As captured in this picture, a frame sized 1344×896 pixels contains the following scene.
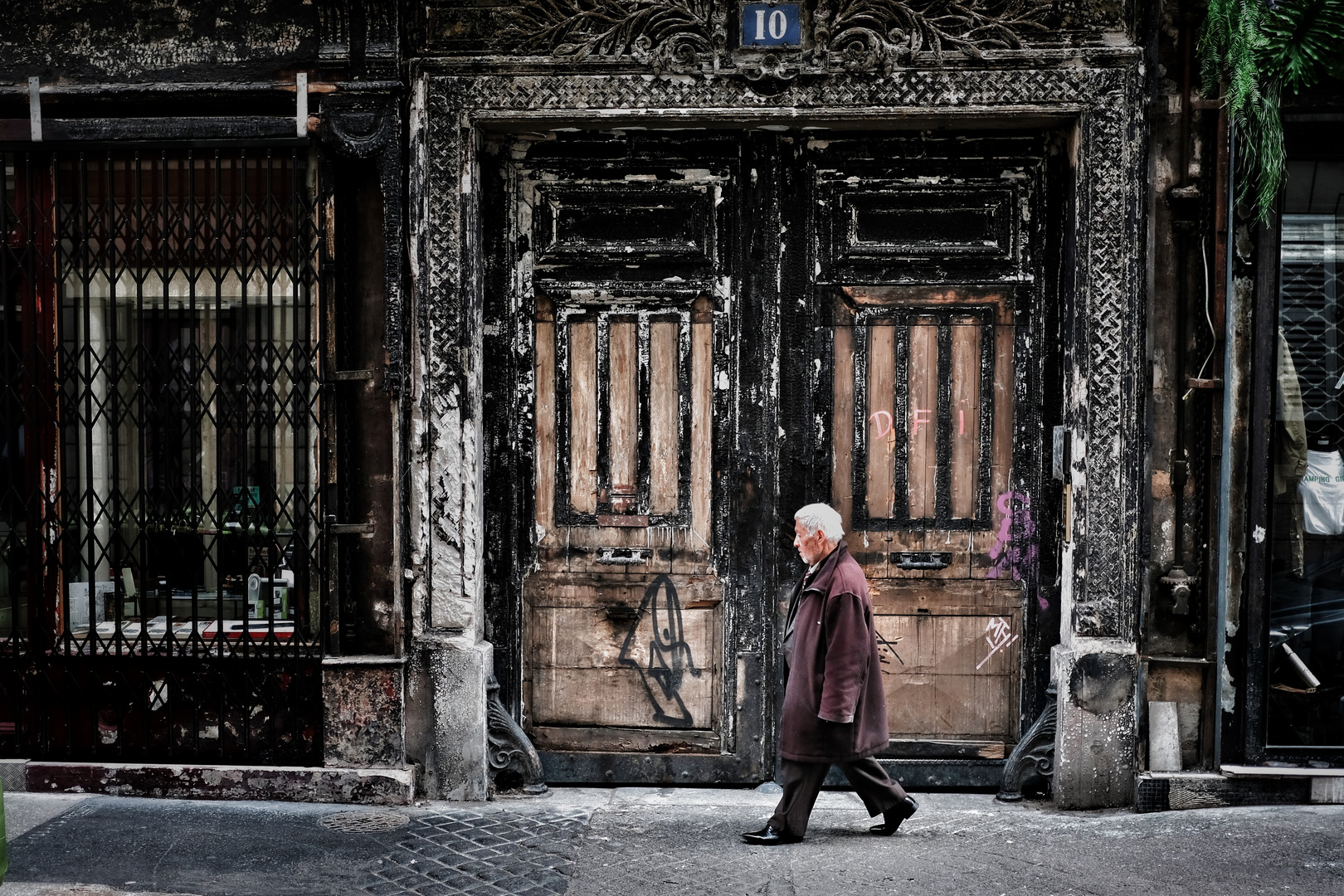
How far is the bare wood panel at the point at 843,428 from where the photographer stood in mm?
5785

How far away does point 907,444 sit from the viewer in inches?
227

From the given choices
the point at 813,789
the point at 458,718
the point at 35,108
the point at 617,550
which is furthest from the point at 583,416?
the point at 35,108

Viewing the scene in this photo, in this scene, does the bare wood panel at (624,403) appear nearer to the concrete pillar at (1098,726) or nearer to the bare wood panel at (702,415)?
the bare wood panel at (702,415)

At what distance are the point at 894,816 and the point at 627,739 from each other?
1511 millimetres

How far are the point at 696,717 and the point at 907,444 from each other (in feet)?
5.99

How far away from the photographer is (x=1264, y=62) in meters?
5.27

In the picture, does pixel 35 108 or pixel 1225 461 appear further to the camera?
pixel 35 108

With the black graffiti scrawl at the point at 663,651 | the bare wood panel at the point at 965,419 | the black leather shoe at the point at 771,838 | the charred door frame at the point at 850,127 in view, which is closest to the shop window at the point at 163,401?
the charred door frame at the point at 850,127

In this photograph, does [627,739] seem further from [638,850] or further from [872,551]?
[872,551]

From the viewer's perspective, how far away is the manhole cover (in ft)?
17.0

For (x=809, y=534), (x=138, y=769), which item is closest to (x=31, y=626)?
(x=138, y=769)

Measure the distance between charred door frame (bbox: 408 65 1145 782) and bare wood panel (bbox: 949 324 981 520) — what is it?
447mm

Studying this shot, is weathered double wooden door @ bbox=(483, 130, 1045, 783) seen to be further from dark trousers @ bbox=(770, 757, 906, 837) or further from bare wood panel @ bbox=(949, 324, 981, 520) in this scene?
dark trousers @ bbox=(770, 757, 906, 837)

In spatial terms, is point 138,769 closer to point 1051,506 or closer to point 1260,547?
point 1051,506
